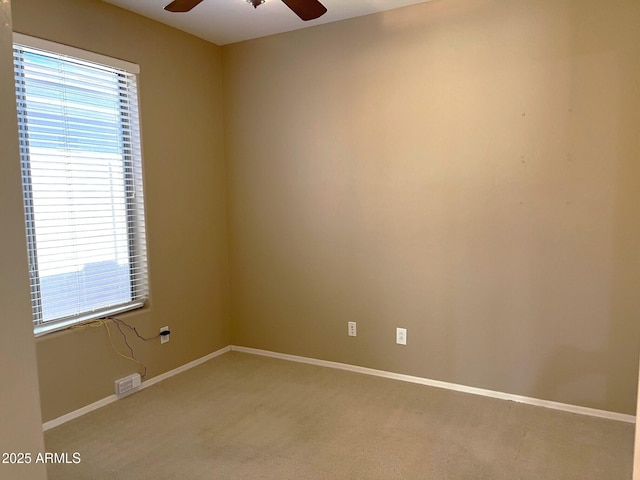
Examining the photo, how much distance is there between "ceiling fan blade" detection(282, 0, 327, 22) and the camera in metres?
2.08

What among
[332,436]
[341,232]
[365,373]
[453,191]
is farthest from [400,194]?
[332,436]

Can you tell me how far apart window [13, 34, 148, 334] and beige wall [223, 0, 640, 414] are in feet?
3.14

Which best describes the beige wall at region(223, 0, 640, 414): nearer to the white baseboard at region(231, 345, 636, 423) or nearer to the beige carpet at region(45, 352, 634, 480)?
the white baseboard at region(231, 345, 636, 423)

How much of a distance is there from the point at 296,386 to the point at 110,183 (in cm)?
188

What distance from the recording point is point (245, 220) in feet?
12.4

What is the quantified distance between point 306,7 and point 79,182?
1.71 m

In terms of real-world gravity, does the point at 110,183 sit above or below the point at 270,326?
above

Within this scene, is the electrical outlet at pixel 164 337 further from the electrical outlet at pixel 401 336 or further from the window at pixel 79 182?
the electrical outlet at pixel 401 336

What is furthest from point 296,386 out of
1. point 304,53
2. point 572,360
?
point 304,53

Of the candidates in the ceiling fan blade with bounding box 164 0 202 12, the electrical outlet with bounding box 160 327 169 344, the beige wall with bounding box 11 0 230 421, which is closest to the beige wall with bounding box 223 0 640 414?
the beige wall with bounding box 11 0 230 421

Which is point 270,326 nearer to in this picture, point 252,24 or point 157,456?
point 157,456

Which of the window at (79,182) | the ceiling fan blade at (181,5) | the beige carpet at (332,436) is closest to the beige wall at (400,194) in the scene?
the window at (79,182)

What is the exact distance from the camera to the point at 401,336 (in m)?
3.21

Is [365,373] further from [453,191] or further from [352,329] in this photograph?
[453,191]
